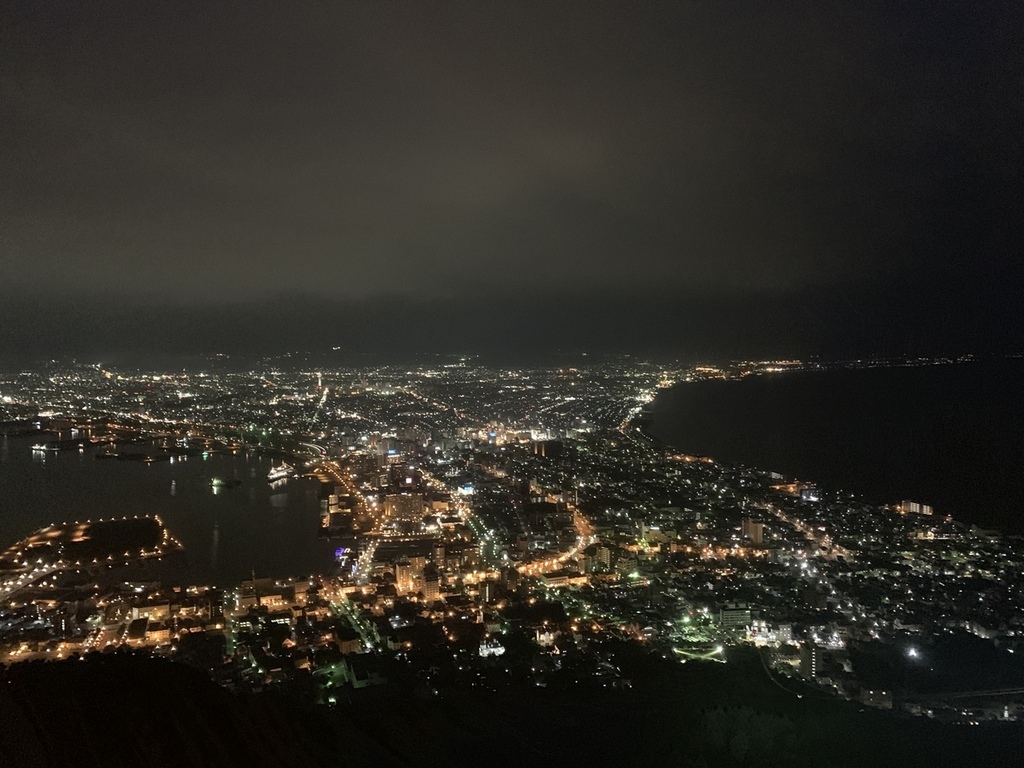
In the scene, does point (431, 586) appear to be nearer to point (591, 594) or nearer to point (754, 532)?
point (591, 594)

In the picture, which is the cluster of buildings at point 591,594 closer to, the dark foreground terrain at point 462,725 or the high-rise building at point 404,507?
the high-rise building at point 404,507

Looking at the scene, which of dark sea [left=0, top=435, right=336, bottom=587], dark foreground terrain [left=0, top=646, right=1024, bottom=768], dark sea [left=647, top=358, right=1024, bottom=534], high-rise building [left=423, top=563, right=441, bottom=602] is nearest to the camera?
dark foreground terrain [left=0, top=646, right=1024, bottom=768]

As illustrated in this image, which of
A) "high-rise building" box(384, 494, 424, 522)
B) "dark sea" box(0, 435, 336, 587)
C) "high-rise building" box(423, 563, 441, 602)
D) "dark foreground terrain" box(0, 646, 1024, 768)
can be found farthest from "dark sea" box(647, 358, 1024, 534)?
"dark sea" box(0, 435, 336, 587)

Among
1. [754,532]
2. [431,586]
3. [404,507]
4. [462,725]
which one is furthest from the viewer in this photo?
[404,507]

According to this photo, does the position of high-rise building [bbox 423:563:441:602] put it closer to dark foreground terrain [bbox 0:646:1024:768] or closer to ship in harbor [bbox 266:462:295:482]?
dark foreground terrain [bbox 0:646:1024:768]

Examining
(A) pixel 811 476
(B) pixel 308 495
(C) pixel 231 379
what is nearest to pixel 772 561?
(A) pixel 811 476

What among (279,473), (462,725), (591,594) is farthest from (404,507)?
(462,725)
